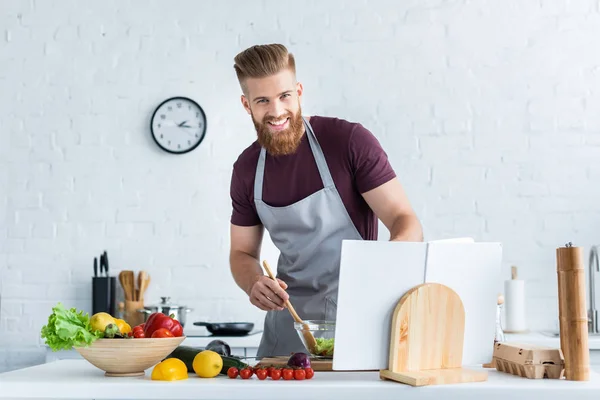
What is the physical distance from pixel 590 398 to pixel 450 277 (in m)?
0.41

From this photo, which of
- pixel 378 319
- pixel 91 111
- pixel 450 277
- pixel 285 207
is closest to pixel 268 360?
pixel 378 319

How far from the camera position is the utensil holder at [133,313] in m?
4.16

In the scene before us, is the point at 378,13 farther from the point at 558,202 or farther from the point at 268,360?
the point at 268,360

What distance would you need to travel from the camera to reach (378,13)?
439cm

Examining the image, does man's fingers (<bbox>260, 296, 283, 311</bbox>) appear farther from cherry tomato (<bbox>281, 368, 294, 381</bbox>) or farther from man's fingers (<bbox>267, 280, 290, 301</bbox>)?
cherry tomato (<bbox>281, 368, 294, 381</bbox>)

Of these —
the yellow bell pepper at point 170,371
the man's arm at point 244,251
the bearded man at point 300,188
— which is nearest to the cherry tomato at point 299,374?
the yellow bell pepper at point 170,371

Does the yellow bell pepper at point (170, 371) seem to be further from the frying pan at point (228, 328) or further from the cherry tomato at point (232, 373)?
the frying pan at point (228, 328)

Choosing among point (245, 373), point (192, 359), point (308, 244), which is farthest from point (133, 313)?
point (245, 373)

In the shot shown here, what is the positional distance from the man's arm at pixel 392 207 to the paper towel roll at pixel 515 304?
1555mm

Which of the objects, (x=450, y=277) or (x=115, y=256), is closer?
(x=450, y=277)

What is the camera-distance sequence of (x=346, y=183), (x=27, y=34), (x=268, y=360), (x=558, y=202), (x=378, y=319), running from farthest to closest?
(x=27, y=34)
(x=558, y=202)
(x=346, y=183)
(x=268, y=360)
(x=378, y=319)

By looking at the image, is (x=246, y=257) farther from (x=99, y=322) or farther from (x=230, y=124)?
(x=230, y=124)

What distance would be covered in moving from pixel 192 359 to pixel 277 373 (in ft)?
1.02

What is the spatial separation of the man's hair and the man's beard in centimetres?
15
